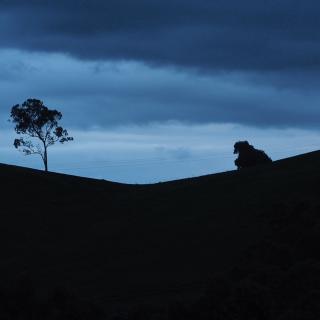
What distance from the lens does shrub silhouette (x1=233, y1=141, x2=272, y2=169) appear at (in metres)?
104

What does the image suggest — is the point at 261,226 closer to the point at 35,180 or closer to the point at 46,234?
the point at 46,234

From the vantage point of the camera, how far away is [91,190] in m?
72.8

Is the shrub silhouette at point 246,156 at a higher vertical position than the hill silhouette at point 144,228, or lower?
higher

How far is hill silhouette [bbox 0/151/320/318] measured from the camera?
137 ft

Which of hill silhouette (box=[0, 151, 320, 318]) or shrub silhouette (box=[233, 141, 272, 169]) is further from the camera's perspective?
shrub silhouette (box=[233, 141, 272, 169])

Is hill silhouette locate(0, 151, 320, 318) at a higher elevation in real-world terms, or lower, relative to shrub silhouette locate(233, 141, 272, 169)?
lower

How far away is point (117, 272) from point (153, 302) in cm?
747

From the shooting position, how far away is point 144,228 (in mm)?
54156

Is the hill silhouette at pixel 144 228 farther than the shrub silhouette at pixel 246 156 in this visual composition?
No

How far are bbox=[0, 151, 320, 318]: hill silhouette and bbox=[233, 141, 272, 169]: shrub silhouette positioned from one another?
26.5 m

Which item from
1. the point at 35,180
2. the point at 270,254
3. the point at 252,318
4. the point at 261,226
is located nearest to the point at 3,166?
the point at 35,180

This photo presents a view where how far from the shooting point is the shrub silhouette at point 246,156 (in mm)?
103625

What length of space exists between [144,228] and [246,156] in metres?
51.1

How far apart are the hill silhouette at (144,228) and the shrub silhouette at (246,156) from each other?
87.0 ft
